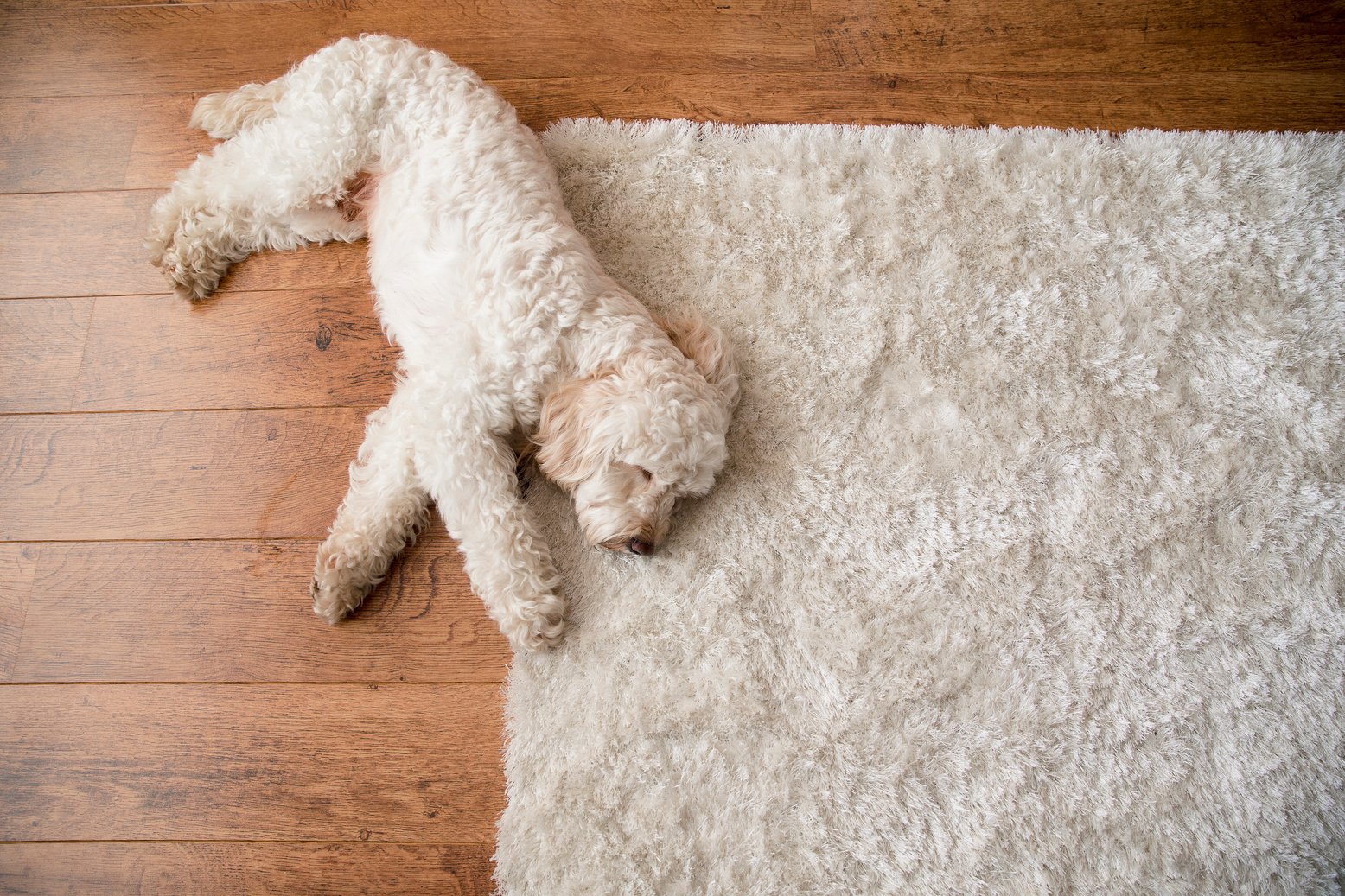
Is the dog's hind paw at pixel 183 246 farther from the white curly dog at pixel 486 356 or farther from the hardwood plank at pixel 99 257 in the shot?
the white curly dog at pixel 486 356

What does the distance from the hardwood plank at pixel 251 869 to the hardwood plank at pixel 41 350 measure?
43.7 inches

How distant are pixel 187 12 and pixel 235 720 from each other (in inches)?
88.2

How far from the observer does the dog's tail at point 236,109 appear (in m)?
2.21

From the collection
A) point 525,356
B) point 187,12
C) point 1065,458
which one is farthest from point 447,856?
point 187,12

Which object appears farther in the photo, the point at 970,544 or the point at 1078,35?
the point at 1078,35

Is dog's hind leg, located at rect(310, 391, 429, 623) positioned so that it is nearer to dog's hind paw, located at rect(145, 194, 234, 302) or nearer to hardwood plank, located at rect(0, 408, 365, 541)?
hardwood plank, located at rect(0, 408, 365, 541)

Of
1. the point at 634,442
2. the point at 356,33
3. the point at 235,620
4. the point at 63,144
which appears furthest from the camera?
the point at 356,33

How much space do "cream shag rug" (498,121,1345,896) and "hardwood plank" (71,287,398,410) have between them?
0.63 meters

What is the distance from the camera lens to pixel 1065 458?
6.64ft

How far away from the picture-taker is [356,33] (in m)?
2.53

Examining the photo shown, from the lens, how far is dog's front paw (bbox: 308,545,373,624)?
1801mm

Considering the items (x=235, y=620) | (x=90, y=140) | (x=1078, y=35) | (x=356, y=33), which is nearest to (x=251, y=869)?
(x=235, y=620)

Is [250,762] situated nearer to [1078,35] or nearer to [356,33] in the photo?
[356,33]

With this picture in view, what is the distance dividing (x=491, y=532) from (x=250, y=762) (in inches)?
28.5
